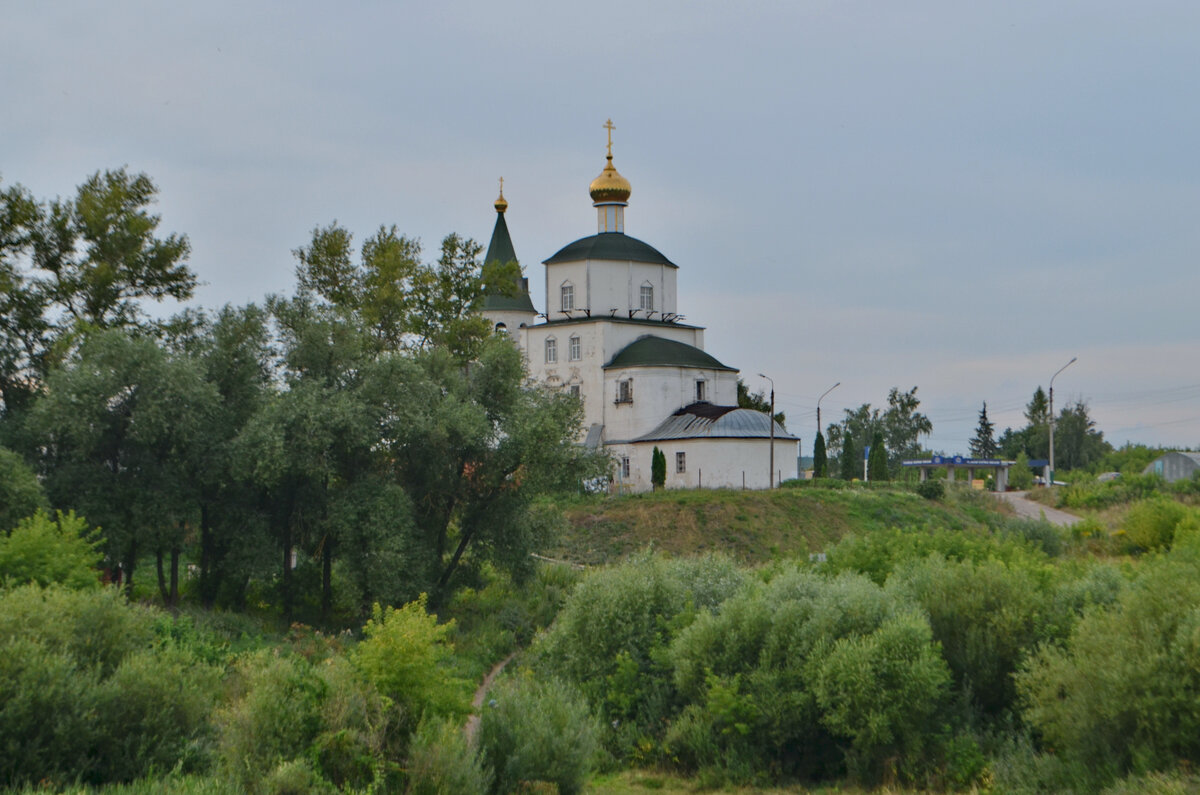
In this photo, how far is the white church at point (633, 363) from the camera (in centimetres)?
5238

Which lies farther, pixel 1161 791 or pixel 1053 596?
pixel 1053 596

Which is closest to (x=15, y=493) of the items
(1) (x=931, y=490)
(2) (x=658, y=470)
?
(2) (x=658, y=470)

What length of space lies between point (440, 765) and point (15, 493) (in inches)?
535

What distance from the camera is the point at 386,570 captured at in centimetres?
2695

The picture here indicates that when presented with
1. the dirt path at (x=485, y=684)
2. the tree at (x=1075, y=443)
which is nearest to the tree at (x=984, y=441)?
the tree at (x=1075, y=443)

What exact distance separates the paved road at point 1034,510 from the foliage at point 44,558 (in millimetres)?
37860

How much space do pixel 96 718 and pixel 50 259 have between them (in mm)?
18919

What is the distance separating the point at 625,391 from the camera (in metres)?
56.0

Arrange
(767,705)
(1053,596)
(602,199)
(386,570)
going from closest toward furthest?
1. (767,705)
2. (1053,596)
3. (386,570)
4. (602,199)

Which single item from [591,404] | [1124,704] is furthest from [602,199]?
[1124,704]

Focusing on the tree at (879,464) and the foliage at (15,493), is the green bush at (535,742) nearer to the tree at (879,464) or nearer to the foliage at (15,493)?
the foliage at (15,493)

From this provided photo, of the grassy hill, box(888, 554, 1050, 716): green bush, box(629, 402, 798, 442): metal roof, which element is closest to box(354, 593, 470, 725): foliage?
Result: box(888, 554, 1050, 716): green bush

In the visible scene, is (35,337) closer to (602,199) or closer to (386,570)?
(386,570)

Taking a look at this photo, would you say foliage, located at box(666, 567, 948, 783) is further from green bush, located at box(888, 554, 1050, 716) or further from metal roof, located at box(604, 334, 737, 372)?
metal roof, located at box(604, 334, 737, 372)
